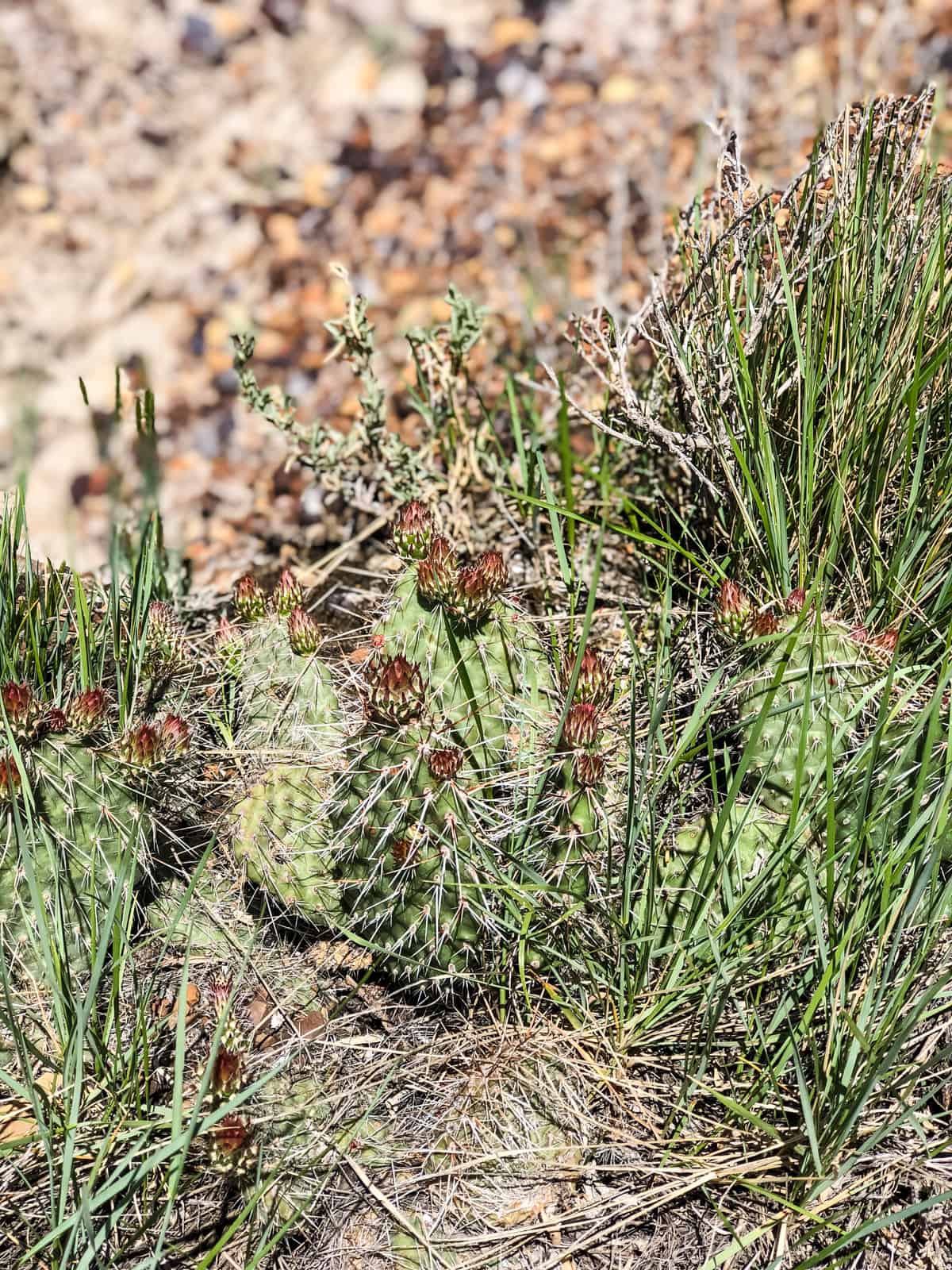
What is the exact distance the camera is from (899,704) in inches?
56.9

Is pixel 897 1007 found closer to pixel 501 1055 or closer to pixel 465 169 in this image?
pixel 501 1055

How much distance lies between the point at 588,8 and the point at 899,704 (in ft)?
11.9

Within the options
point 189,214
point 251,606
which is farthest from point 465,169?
point 251,606

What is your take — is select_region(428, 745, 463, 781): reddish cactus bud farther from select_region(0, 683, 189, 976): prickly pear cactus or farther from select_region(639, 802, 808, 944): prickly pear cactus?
select_region(0, 683, 189, 976): prickly pear cactus

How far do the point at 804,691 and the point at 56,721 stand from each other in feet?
3.42

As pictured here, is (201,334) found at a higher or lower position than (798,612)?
higher

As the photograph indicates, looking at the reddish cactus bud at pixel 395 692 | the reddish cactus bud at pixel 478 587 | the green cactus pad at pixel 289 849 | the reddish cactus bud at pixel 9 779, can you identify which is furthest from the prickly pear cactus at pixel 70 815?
the reddish cactus bud at pixel 478 587

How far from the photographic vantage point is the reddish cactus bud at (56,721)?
1.56m

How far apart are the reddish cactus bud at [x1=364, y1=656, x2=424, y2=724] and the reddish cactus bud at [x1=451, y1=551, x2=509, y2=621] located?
14 centimetres

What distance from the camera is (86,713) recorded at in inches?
62.0

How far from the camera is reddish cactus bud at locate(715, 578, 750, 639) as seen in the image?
1639 mm

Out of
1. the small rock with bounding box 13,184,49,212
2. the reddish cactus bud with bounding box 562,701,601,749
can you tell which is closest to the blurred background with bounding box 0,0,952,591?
the small rock with bounding box 13,184,49,212

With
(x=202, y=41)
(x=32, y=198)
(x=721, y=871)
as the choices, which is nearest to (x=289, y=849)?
(x=721, y=871)

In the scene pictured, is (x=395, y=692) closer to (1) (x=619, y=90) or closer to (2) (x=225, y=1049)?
(2) (x=225, y=1049)
